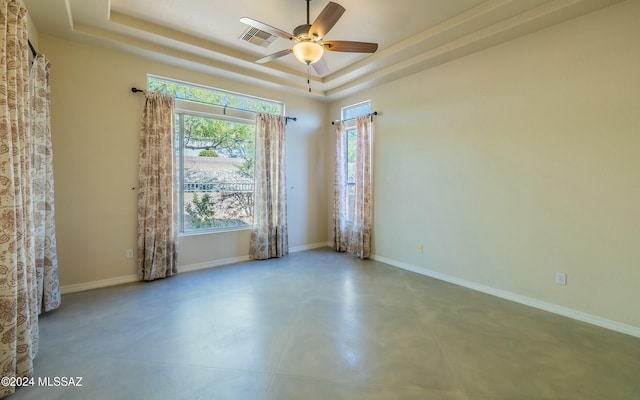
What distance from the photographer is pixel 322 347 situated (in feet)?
7.48

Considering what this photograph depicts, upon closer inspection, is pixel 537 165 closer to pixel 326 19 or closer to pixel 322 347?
pixel 326 19

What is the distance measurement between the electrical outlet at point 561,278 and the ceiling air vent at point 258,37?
A: 4.29 metres

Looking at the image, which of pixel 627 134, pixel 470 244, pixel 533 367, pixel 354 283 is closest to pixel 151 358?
pixel 354 283

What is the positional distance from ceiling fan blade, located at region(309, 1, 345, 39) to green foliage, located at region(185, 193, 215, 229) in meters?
2.98

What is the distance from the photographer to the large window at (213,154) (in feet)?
13.6

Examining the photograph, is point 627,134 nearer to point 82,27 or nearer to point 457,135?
point 457,135

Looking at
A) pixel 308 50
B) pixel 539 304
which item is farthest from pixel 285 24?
pixel 539 304

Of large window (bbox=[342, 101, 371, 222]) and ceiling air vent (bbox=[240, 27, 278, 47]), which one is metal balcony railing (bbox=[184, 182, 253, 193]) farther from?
ceiling air vent (bbox=[240, 27, 278, 47])

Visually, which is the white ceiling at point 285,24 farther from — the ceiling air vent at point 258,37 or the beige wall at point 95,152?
the beige wall at point 95,152

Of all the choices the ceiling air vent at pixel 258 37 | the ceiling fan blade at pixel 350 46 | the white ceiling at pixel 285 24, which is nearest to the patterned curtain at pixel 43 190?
the white ceiling at pixel 285 24

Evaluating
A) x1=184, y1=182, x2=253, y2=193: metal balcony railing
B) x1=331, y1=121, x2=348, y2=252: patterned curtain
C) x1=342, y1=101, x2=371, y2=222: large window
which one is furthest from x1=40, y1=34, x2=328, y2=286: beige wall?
x1=342, y1=101, x2=371, y2=222: large window

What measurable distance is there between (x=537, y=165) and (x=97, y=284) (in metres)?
5.49

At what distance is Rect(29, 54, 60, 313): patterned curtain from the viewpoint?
8.78 feet

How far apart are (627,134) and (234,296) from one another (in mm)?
4321
